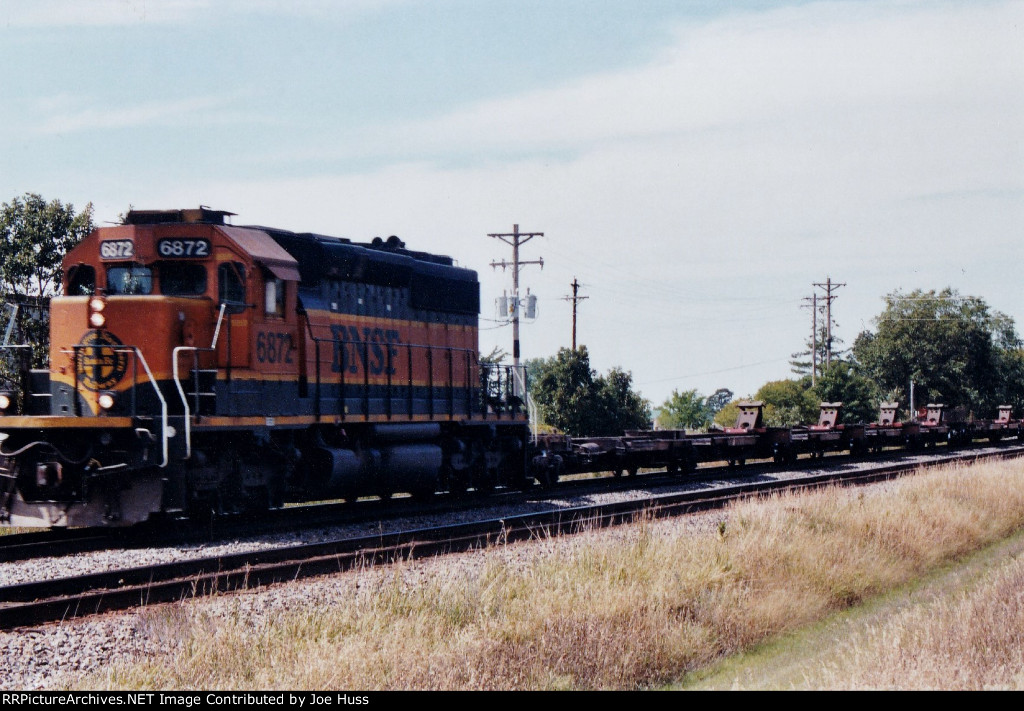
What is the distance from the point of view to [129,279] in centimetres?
1364

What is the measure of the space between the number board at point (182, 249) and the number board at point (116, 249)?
0.35 metres

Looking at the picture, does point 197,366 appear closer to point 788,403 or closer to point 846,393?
point 846,393

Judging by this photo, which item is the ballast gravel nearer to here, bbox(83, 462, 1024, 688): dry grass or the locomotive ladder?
bbox(83, 462, 1024, 688): dry grass

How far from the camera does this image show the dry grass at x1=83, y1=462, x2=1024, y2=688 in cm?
718

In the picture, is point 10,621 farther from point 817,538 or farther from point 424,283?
point 424,283

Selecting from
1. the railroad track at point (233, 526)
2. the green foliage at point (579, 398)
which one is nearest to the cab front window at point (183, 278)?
the railroad track at point (233, 526)

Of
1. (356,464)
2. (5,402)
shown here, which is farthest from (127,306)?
(356,464)

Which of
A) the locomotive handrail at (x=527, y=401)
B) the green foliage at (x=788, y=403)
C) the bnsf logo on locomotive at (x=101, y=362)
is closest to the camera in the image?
the bnsf logo on locomotive at (x=101, y=362)

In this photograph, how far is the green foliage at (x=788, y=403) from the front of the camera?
197 feet

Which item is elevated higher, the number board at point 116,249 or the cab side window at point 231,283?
the number board at point 116,249

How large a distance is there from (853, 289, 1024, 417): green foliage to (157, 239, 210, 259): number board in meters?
64.1

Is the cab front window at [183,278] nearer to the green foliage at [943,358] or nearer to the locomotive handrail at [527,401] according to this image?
the locomotive handrail at [527,401]
